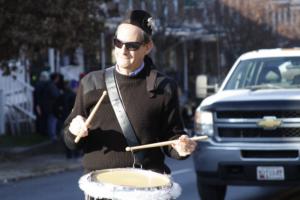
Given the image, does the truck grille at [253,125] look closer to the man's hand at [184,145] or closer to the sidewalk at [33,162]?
the man's hand at [184,145]

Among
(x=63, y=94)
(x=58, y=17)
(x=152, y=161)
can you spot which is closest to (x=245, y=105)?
(x=152, y=161)

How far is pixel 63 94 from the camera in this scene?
1828cm

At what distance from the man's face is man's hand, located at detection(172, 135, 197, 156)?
0.51 metres

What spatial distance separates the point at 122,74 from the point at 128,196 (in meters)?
0.86

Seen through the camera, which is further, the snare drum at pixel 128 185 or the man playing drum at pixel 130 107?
the man playing drum at pixel 130 107

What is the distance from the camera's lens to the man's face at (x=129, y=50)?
454cm

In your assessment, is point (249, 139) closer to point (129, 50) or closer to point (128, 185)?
point (129, 50)

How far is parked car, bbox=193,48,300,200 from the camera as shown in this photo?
919cm

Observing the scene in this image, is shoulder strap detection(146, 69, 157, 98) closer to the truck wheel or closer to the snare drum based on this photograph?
the snare drum

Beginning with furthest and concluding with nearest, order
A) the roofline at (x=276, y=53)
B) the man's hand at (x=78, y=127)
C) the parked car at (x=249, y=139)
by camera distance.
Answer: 1. the roofline at (x=276, y=53)
2. the parked car at (x=249, y=139)
3. the man's hand at (x=78, y=127)

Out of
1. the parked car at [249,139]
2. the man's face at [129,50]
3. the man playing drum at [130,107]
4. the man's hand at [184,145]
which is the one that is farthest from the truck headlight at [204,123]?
the man's hand at [184,145]

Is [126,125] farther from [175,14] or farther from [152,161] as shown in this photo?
[175,14]

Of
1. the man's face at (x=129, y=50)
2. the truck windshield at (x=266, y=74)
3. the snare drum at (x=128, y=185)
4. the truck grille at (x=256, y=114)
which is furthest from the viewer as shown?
the truck windshield at (x=266, y=74)

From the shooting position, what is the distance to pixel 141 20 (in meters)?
4.61
